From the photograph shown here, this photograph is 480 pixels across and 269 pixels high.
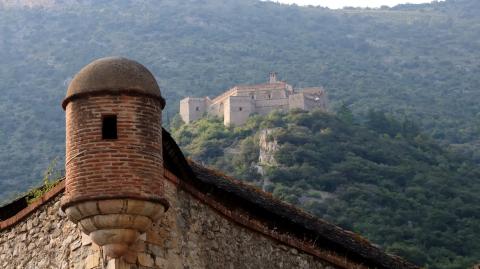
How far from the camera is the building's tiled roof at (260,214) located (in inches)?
637

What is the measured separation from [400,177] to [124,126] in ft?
412

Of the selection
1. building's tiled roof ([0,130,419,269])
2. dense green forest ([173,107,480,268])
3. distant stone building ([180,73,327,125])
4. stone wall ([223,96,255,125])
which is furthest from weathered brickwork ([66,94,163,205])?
distant stone building ([180,73,327,125])

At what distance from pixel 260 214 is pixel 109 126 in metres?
4.62

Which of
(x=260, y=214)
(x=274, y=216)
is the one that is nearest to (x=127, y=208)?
(x=260, y=214)

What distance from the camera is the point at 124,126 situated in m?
14.2

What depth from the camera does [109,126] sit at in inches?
562

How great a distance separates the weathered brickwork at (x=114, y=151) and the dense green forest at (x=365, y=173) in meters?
57.9

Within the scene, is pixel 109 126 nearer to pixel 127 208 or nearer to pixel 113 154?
pixel 113 154

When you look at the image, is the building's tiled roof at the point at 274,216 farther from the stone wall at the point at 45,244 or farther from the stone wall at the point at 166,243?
the stone wall at the point at 45,244

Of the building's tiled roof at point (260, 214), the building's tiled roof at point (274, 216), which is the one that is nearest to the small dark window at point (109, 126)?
the building's tiled roof at point (260, 214)

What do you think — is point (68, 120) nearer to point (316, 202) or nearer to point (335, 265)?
point (335, 265)

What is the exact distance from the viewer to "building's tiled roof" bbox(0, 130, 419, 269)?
1619cm

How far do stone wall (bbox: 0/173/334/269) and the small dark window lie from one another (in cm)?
132

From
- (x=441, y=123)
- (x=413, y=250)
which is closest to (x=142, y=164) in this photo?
(x=413, y=250)
